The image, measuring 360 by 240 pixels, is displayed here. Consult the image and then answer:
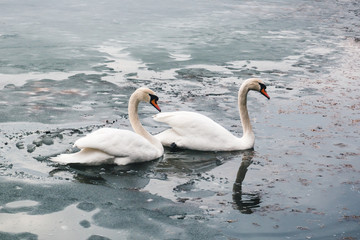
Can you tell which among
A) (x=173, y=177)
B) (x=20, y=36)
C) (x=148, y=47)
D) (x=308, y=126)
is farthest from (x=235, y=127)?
(x=20, y=36)

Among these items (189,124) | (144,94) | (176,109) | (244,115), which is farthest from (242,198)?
(176,109)

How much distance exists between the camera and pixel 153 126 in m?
10.3

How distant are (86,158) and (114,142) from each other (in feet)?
1.33

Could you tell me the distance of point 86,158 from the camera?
321 inches

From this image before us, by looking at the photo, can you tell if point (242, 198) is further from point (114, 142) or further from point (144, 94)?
point (144, 94)

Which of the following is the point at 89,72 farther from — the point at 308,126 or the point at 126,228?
the point at 126,228

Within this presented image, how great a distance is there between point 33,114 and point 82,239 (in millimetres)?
4650

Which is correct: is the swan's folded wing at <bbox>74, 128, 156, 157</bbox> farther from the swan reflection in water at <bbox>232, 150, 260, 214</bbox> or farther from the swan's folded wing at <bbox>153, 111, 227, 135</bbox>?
the swan reflection in water at <bbox>232, 150, 260, 214</bbox>

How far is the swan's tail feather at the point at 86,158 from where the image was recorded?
813 cm

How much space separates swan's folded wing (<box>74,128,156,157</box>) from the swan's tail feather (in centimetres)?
11

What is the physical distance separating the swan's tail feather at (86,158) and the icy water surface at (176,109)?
0.11 metres

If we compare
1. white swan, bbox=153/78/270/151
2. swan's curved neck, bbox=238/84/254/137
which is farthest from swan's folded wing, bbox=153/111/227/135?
swan's curved neck, bbox=238/84/254/137

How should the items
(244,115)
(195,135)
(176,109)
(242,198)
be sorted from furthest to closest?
(176,109), (244,115), (195,135), (242,198)

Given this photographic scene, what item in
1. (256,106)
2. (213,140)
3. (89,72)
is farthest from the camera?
(89,72)
